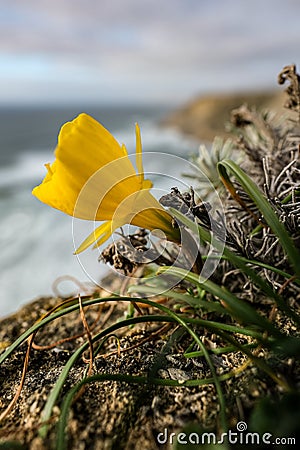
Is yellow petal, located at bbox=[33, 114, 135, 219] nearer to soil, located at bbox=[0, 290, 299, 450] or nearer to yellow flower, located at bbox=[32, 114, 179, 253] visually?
yellow flower, located at bbox=[32, 114, 179, 253]

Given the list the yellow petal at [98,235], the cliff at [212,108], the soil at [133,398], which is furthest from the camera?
the cliff at [212,108]

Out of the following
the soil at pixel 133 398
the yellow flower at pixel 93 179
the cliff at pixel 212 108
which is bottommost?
the soil at pixel 133 398

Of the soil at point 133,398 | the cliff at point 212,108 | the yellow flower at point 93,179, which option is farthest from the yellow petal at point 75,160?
the cliff at point 212,108

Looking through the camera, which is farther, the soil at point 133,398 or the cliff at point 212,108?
the cliff at point 212,108

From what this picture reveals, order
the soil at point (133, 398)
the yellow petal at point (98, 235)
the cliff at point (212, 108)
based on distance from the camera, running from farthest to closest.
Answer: the cliff at point (212, 108) < the yellow petal at point (98, 235) < the soil at point (133, 398)

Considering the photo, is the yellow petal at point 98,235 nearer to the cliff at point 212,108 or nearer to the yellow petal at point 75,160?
the yellow petal at point 75,160

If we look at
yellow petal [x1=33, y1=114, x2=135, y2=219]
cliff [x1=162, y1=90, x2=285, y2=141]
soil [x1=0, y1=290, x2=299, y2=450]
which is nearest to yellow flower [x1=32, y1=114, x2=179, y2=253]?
yellow petal [x1=33, y1=114, x2=135, y2=219]
